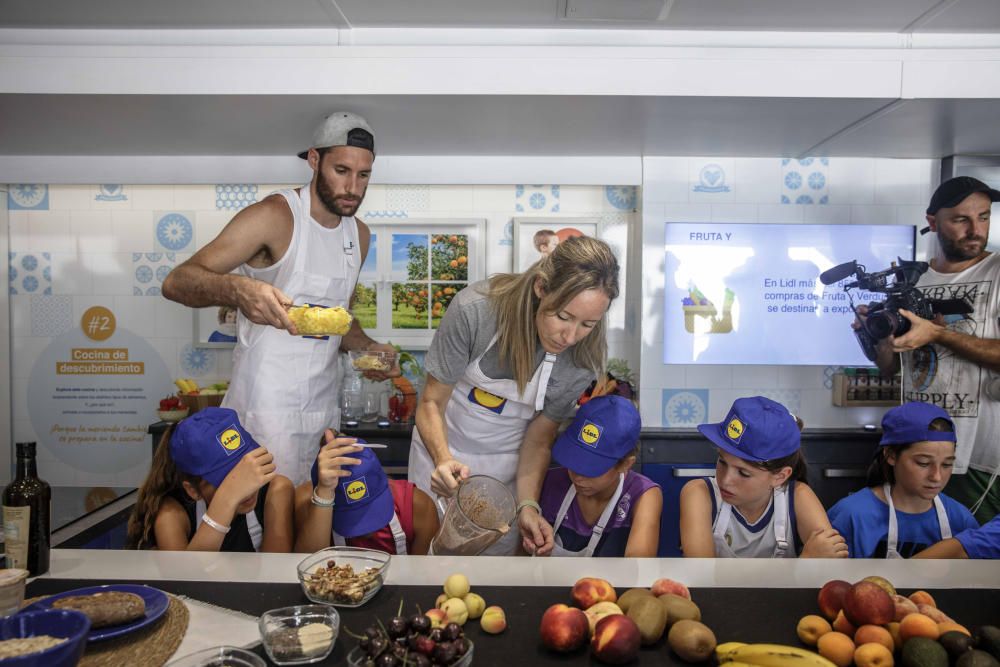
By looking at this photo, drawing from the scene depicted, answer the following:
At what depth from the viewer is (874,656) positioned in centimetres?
112

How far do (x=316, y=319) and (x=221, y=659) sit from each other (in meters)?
1.17

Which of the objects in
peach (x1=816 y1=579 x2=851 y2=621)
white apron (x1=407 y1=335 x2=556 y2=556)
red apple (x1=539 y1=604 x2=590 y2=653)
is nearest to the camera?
red apple (x1=539 y1=604 x2=590 y2=653)

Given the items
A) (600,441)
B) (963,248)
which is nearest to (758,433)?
(600,441)

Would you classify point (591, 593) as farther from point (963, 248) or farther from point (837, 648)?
point (963, 248)

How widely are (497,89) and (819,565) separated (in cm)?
196

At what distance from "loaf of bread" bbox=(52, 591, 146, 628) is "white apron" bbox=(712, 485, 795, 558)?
4.70ft

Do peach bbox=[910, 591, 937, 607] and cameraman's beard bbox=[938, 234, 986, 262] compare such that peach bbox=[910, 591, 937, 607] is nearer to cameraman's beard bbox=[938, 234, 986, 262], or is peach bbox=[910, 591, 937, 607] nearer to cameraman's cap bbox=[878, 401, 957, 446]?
cameraman's cap bbox=[878, 401, 957, 446]

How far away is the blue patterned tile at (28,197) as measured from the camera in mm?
4043

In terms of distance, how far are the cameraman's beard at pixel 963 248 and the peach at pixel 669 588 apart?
207cm

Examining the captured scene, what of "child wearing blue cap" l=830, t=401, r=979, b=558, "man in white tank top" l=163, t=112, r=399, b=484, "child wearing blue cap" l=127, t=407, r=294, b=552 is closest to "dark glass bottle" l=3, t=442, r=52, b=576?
"child wearing blue cap" l=127, t=407, r=294, b=552

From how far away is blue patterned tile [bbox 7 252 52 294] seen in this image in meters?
4.06

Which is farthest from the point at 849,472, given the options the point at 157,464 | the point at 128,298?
the point at 128,298

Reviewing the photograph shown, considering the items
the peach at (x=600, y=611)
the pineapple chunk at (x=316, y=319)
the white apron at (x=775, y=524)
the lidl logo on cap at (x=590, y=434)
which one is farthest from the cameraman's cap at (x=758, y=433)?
the pineapple chunk at (x=316, y=319)

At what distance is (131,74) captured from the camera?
9.09 ft
